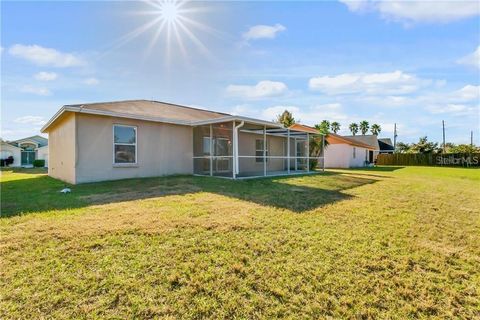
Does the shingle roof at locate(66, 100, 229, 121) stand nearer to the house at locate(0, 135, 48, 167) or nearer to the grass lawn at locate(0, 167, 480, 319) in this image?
the grass lawn at locate(0, 167, 480, 319)

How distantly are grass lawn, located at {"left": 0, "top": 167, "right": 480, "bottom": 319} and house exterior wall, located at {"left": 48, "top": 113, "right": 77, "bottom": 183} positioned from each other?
4.52 meters

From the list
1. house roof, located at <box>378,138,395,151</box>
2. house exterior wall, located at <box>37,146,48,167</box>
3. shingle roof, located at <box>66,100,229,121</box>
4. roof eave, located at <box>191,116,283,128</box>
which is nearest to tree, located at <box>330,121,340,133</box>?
house roof, located at <box>378,138,395,151</box>

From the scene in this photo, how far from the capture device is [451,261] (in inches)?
134

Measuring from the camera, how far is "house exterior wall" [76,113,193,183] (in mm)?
9148

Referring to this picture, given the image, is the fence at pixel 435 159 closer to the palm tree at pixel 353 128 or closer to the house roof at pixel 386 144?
the house roof at pixel 386 144

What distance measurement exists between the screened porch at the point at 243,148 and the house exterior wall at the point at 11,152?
94.5 ft

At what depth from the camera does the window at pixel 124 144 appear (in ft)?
32.6

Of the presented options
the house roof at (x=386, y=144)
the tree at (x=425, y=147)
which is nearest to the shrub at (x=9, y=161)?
the tree at (x=425, y=147)

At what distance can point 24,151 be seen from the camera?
96.9 feet

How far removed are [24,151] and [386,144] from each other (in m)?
60.1

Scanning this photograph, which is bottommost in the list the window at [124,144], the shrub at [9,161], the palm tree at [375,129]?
the shrub at [9,161]

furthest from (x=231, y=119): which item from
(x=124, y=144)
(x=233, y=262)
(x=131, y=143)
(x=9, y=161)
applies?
(x=9, y=161)

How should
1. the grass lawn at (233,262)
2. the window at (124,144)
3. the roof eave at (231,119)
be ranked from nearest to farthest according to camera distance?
the grass lawn at (233,262) → the window at (124,144) → the roof eave at (231,119)

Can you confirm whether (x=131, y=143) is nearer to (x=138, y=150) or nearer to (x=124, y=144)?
(x=124, y=144)
